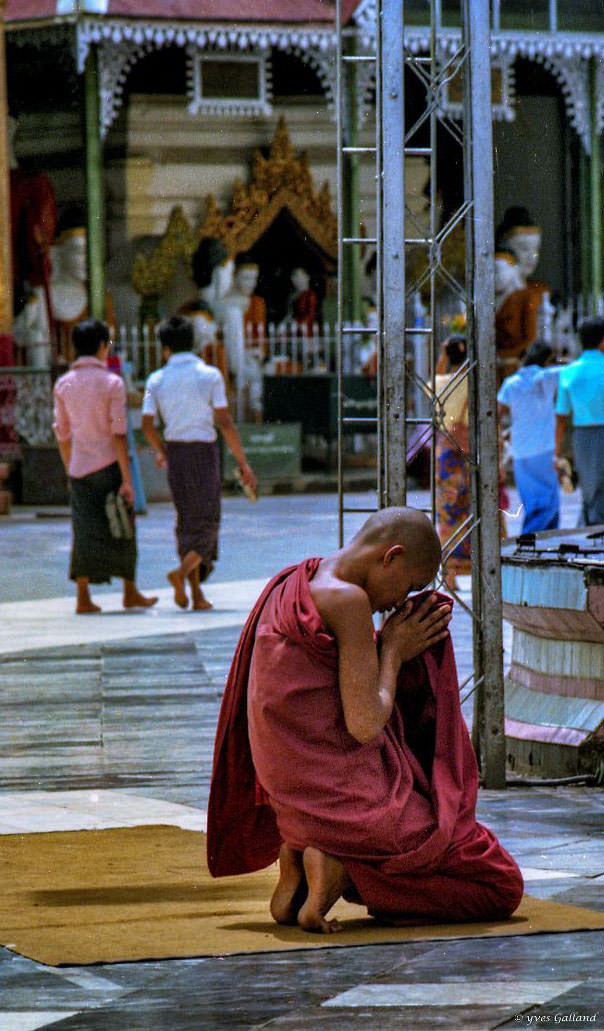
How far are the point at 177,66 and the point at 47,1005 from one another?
66.9 ft

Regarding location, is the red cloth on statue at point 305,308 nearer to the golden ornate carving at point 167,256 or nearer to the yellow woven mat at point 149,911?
the golden ornate carving at point 167,256

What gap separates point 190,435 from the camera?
1055 centimetres

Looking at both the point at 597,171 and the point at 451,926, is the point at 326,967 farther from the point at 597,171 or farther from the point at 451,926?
the point at 597,171

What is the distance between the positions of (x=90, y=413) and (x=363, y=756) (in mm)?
6003

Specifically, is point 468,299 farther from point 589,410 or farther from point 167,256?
point 167,256

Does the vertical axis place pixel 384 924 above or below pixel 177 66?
below

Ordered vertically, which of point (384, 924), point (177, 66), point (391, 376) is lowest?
point (384, 924)

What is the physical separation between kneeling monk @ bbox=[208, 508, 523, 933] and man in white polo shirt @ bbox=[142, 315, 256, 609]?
580 cm

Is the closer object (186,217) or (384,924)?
(384,924)

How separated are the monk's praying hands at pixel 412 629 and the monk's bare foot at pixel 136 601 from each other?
20.8 feet

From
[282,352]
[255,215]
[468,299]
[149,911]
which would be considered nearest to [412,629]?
[149,911]

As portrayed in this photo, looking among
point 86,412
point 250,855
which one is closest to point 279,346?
point 86,412

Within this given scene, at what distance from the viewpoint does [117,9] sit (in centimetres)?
1992

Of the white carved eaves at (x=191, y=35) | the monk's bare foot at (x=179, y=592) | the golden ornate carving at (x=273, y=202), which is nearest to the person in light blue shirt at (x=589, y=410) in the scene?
the monk's bare foot at (x=179, y=592)
